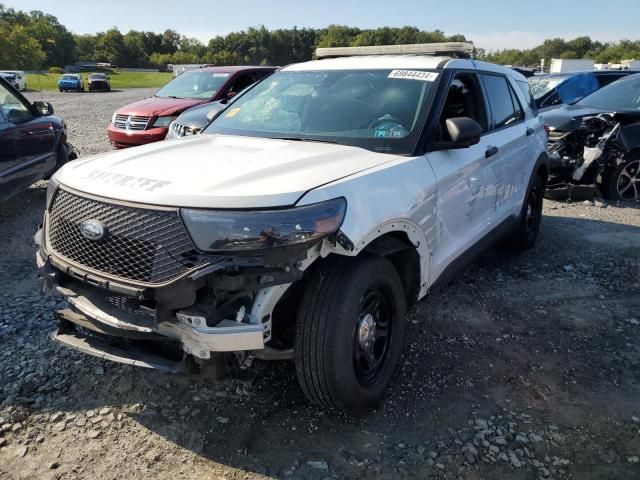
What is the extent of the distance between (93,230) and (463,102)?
279 centimetres

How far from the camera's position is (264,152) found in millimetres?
3045

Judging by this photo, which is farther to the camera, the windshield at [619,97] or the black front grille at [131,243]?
the windshield at [619,97]

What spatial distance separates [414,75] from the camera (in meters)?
3.55

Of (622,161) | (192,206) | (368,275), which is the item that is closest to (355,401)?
(368,275)

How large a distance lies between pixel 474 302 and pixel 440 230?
1.30 meters

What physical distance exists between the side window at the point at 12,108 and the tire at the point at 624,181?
7.91 meters

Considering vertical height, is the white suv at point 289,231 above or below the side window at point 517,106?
below

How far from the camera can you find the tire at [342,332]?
97.0 inches

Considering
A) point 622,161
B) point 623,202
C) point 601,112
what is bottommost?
point 623,202

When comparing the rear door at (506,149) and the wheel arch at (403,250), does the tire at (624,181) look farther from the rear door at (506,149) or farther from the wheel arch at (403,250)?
the wheel arch at (403,250)

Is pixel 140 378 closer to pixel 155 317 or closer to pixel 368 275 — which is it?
pixel 155 317

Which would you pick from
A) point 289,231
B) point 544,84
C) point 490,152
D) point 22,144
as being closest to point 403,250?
point 289,231

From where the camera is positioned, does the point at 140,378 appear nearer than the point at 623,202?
Yes

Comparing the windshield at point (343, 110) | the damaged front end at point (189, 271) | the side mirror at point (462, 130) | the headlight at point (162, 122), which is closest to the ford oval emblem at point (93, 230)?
the damaged front end at point (189, 271)
